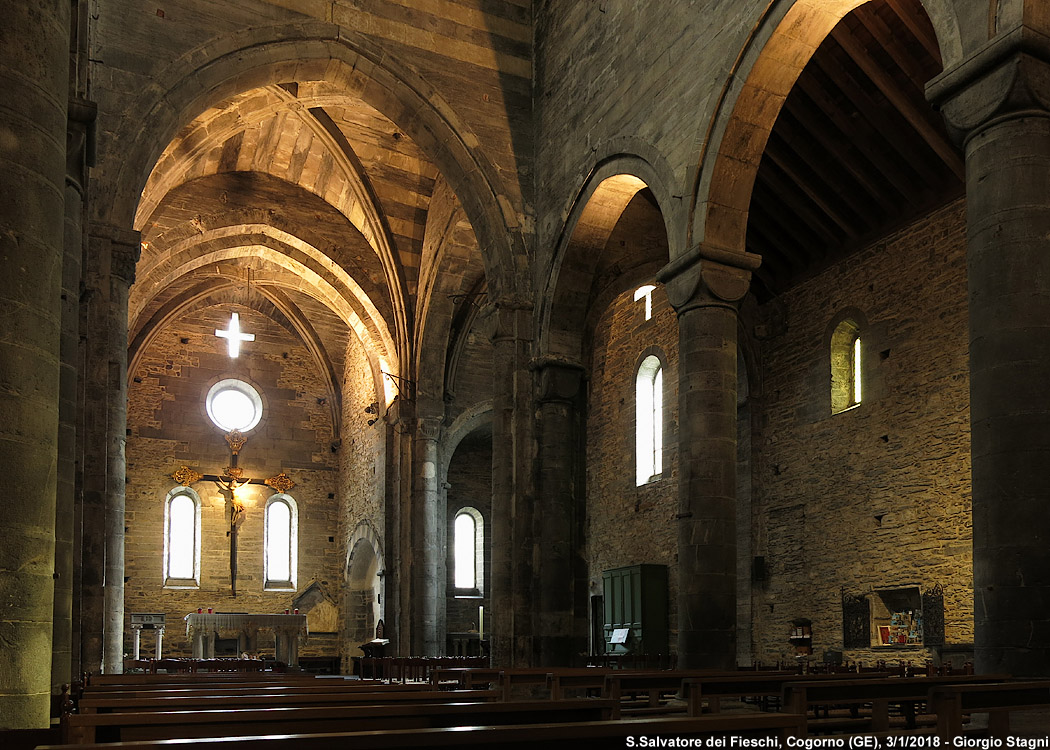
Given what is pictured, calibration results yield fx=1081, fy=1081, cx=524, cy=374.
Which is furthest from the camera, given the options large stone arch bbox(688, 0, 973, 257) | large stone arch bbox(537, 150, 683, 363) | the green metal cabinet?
the green metal cabinet

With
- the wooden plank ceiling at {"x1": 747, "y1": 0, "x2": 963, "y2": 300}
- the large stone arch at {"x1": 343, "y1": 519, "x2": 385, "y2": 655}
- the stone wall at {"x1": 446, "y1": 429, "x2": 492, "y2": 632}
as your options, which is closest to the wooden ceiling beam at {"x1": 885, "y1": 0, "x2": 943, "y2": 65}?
the wooden plank ceiling at {"x1": 747, "y1": 0, "x2": 963, "y2": 300}

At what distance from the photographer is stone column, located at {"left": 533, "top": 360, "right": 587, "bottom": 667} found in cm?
1521

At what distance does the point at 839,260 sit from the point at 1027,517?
10.2 metres

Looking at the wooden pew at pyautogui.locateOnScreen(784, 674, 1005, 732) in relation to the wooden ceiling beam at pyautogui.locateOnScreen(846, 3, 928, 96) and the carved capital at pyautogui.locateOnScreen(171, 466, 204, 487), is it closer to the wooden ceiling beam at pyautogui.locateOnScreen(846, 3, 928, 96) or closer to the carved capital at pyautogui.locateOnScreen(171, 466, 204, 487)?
the wooden ceiling beam at pyautogui.locateOnScreen(846, 3, 928, 96)

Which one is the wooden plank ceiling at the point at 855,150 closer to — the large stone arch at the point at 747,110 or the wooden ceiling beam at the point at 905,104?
the wooden ceiling beam at the point at 905,104

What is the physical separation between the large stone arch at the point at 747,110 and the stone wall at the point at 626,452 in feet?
23.8

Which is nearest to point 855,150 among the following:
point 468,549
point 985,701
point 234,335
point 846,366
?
point 846,366

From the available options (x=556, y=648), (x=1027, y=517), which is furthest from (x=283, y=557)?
(x=1027, y=517)

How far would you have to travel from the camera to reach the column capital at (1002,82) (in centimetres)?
732

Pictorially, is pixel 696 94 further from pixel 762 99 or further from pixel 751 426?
pixel 751 426

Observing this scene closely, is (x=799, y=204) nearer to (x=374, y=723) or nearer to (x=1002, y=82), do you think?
(x=1002, y=82)

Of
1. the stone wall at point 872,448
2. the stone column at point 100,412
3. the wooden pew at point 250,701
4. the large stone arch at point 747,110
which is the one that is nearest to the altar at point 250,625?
the stone column at point 100,412

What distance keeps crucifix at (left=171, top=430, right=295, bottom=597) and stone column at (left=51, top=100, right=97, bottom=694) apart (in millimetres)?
20637

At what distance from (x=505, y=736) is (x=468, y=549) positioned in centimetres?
2516
